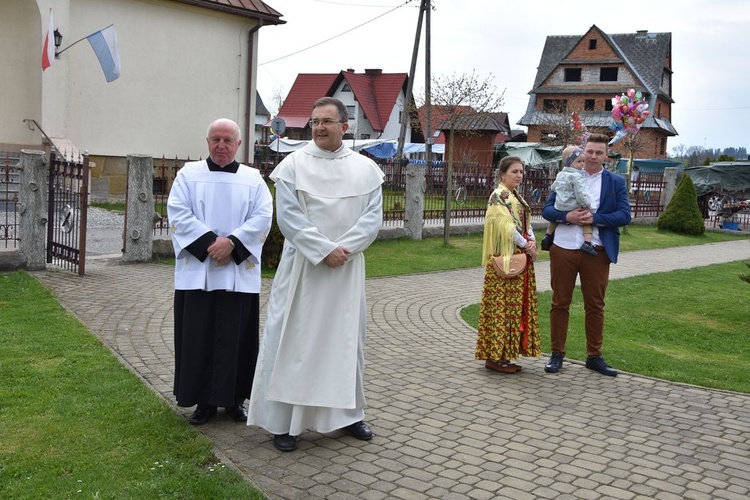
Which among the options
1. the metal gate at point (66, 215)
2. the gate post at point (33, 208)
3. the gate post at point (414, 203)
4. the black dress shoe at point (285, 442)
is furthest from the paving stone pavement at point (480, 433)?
the gate post at point (414, 203)

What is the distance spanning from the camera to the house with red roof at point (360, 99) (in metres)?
54.8

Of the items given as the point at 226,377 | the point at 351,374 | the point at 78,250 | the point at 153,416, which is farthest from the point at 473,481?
the point at 78,250

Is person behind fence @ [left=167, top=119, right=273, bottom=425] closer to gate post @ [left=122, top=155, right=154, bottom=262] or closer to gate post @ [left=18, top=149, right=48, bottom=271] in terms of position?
gate post @ [left=18, top=149, right=48, bottom=271]

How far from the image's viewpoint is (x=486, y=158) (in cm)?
4656

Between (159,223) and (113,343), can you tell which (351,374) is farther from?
(159,223)

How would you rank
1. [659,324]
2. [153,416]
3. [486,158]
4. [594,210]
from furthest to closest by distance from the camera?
[486,158] < [659,324] < [594,210] < [153,416]

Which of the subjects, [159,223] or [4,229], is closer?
[4,229]

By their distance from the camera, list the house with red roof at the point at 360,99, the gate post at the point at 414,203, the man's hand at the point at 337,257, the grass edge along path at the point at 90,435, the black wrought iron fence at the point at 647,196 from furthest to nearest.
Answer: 1. the house with red roof at the point at 360,99
2. the black wrought iron fence at the point at 647,196
3. the gate post at the point at 414,203
4. the man's hand at the point at 337,257
5. the grass edge along path at the point at 90,435

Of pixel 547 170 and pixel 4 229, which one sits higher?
pixel 547 170

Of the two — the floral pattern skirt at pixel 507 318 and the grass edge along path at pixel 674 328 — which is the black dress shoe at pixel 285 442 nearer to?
the floral pattern skirt at pixel 507 318

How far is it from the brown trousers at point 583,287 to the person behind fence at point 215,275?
2958mm

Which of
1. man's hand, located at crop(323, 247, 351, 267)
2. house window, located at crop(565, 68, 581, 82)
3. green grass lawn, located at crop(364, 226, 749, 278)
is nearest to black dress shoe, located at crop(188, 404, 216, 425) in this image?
man's hand, located at crop(323, 247, 351, 267)

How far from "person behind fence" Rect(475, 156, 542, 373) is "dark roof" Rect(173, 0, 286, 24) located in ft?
56.0

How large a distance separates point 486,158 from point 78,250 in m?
37.6
